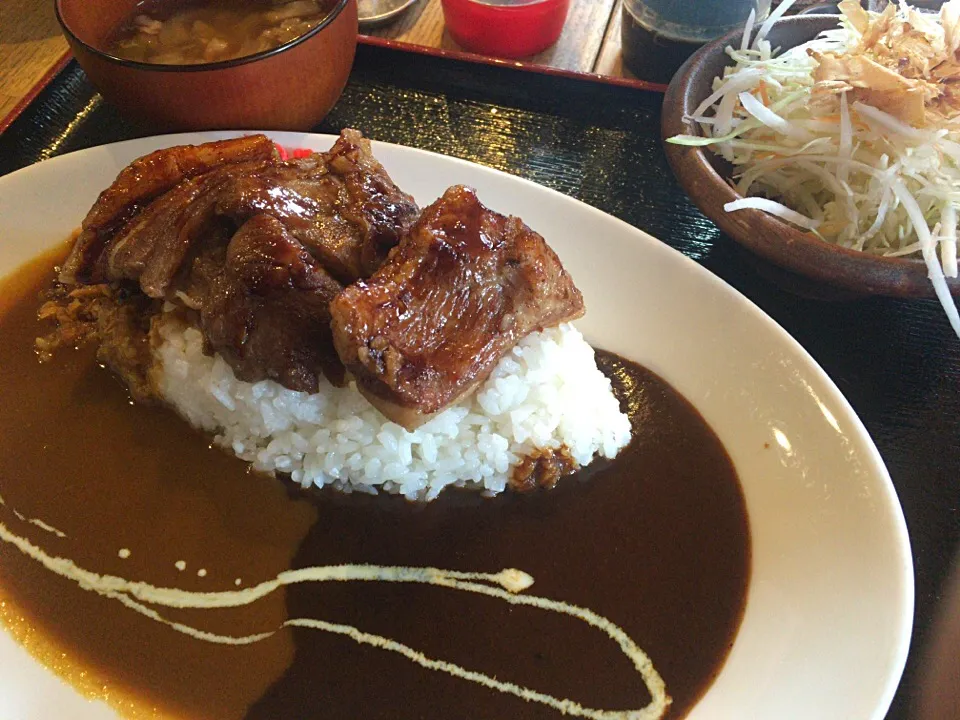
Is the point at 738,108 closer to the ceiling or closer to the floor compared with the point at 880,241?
closer to the ceiling

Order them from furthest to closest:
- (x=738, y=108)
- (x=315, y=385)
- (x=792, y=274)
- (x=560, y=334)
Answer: (x=738, y=108), (x=792, y=274), (x=560, y=334), (x=315, y=385)

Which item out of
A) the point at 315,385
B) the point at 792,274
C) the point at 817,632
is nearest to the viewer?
the point at 817,632

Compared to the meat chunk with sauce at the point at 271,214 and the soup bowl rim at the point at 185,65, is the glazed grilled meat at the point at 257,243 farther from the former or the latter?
the soup bowl rim at the point at 185,65

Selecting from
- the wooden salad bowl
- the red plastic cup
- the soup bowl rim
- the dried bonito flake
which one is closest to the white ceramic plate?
the wooden salad bowl

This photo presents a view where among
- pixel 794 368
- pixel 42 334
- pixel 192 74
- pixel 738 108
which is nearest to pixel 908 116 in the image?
pixel 738 108

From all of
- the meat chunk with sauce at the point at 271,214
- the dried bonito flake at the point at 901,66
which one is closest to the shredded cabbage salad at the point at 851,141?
the dried bonito flake at the point at 901,66

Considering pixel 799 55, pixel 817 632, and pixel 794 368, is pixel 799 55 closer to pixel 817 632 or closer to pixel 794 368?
pixel 794 368

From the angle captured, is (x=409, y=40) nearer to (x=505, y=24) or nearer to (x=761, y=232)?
(x=505, y=24)

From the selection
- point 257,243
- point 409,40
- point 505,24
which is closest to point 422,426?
point 257,243
